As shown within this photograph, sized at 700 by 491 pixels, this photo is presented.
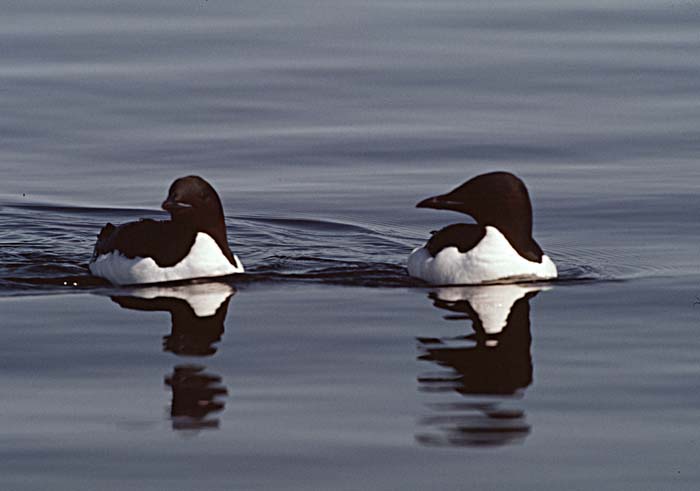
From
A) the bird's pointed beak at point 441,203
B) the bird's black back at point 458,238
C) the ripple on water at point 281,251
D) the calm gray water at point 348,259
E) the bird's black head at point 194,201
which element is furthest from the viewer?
the ripple on water at point 281,251

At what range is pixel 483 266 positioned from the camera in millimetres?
12922

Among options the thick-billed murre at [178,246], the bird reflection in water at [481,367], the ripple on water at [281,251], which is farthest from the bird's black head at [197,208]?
the bird reflection in water at [481,367]

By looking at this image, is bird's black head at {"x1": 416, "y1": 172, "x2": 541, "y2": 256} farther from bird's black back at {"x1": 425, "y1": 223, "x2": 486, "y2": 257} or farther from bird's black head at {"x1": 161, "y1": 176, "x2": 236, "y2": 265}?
bird's black head at {"x1": 161, "y1": 176, "x2": 236, "y2": 265}

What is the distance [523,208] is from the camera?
1318cm

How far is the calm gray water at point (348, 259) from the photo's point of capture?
27.8 ft

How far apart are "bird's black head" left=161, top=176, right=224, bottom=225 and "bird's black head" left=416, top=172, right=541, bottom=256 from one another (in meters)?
1.56

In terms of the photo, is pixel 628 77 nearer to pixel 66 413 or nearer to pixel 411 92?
pixel 411 92

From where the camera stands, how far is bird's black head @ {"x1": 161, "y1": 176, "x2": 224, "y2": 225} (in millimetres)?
13133

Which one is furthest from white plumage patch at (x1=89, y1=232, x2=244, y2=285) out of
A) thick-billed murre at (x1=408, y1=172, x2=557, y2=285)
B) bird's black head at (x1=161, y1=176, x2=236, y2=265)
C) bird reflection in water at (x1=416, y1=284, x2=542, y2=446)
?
bird reflection in water at (x1=416, y1=284, x2=542, y2=446)

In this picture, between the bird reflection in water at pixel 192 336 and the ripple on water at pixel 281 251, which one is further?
the ripple on water at pixel 281 251

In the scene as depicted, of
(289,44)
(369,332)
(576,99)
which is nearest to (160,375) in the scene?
(369,332)

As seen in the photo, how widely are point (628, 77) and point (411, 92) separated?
126 inches

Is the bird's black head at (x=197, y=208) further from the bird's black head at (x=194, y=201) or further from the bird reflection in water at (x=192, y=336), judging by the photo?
the bird reflection in water at (x=192, y=336)

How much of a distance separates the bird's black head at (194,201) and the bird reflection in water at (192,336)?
575 millimetres
